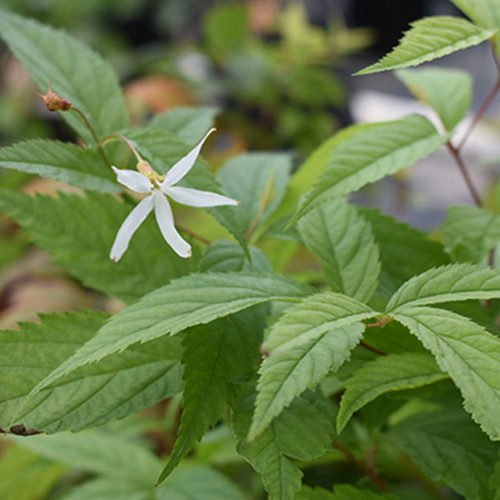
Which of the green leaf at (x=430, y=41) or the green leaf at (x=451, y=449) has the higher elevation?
the green leaf at (x=430, y=41)

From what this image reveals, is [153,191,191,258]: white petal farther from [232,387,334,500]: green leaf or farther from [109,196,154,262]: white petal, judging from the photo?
[232,387,334,500]: green leaf

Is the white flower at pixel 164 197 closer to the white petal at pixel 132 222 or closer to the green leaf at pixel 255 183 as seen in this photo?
the white petal at pixel 132 222

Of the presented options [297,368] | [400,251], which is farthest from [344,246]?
[297,368]

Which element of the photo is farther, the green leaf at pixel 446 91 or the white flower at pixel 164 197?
the green leaf at pixel 446 91

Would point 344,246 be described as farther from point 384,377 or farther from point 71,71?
point 71,71

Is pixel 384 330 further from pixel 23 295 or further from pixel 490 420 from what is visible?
pixel 23 295

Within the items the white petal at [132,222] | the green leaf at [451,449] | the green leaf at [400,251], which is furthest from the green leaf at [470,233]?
the white petal at [132,222]
